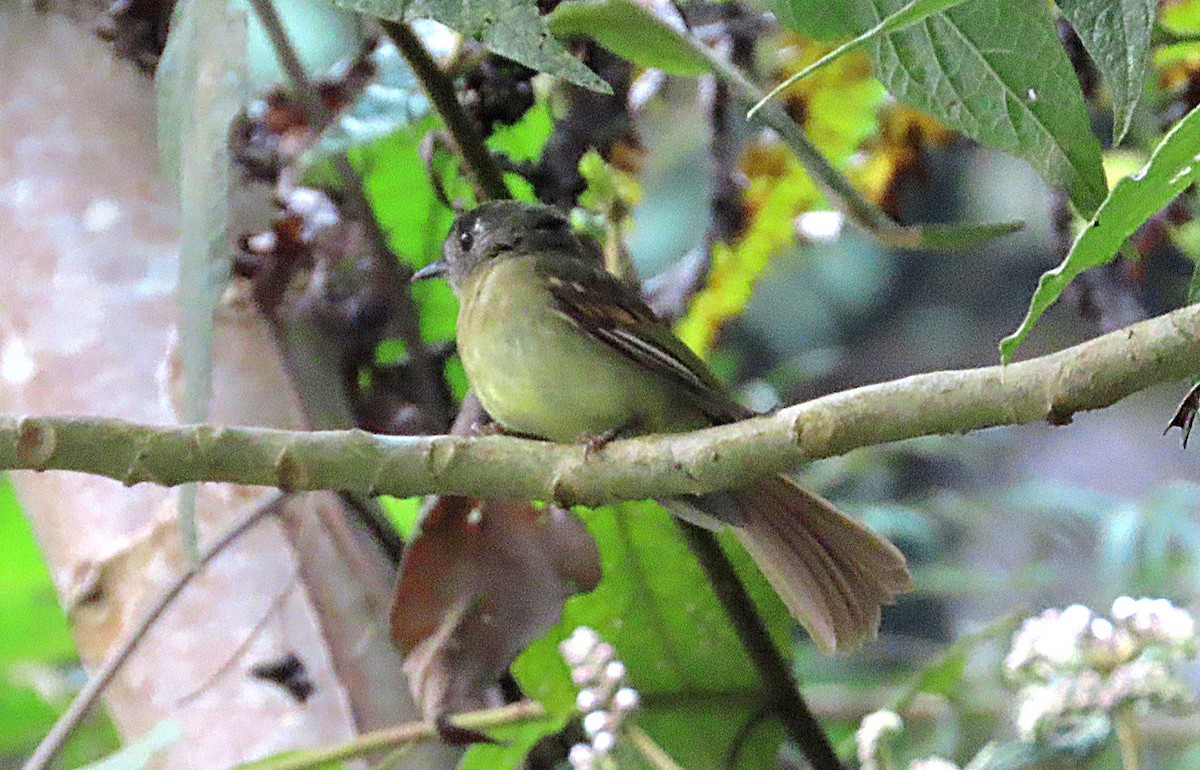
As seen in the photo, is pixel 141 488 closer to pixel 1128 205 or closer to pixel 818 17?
pixel 818 17

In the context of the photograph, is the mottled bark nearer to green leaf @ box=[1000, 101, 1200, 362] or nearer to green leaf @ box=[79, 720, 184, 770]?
Answer: green leaf @ box=[79, 720, 184, 770]

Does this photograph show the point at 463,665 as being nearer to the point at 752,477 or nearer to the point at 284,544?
the point at 284,544

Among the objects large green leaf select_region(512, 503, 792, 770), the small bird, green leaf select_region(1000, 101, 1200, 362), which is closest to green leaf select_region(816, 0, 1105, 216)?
green leaf select_region(1000, 101, 1200, 362)

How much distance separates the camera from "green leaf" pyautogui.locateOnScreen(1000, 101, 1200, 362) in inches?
34.0

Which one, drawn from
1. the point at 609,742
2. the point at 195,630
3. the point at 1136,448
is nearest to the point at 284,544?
the point at 195,630

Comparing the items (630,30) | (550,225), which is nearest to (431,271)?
(550,225)

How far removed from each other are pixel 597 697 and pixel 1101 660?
1.63 ft

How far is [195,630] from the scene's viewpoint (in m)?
1.73

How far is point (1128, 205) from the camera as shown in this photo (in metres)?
0.89

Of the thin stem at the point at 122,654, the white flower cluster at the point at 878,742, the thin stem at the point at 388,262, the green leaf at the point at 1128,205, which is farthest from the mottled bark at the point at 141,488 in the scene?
the green leaf at the point at 1128,205

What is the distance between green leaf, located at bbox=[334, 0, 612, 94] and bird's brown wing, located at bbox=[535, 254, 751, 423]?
0.71m

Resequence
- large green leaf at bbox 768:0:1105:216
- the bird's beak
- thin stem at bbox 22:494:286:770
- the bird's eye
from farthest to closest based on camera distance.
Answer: the bird's beak < the bird's eye < thin stem at bbox 22:494:286:770 < large green leaf at bbox 768:0:1105:216

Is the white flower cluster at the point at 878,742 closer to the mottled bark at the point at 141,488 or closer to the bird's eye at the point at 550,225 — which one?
the mottled bark at the point at 141,488

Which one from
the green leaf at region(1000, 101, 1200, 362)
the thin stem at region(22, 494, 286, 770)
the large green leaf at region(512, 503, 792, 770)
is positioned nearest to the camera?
the green leaf at region(1000, 101, 1200, 362)
